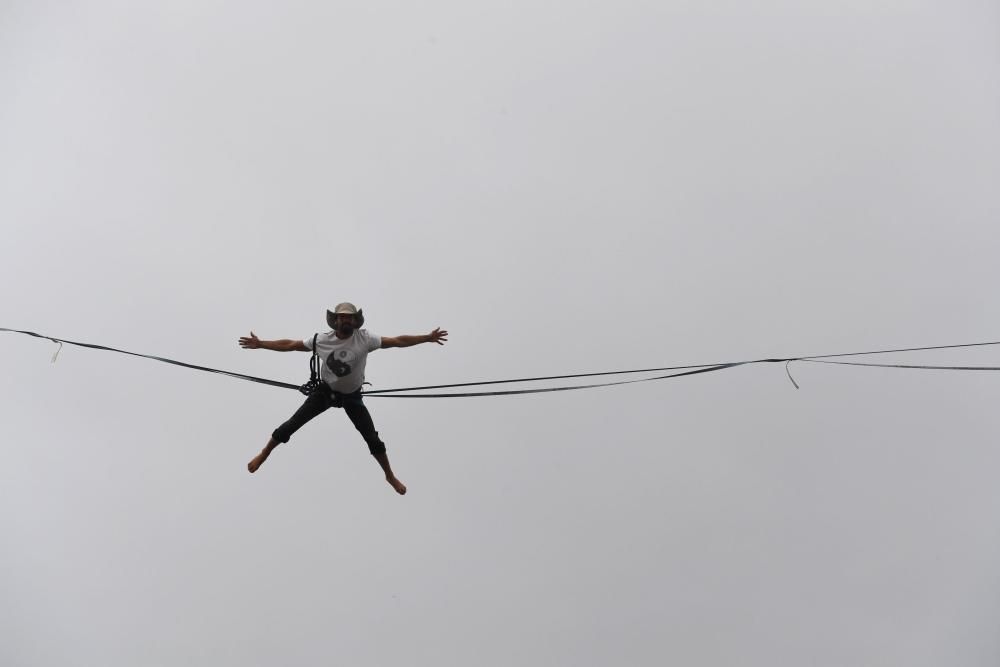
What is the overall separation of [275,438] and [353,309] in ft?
7.68

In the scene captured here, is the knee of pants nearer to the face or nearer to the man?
the man

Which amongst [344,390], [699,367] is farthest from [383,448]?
[699,367]

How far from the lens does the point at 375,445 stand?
13078mm

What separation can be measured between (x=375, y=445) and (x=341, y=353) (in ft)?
5.59

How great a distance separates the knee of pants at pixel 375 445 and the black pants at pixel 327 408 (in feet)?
0.46

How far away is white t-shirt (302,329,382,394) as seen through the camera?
12.1 m

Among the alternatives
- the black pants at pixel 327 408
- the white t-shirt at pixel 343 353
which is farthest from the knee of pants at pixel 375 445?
the white t-shirt at pixel 343 353

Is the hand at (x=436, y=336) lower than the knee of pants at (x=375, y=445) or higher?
higher

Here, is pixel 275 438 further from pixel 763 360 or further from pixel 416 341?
pixel 763 360

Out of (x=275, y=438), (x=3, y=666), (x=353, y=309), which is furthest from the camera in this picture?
(x=3, y=666)

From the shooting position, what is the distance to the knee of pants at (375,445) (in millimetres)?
13031

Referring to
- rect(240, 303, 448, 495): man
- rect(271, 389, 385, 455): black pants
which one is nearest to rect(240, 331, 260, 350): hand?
rect(240, 303, 448, 495): man

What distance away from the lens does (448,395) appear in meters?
12.8

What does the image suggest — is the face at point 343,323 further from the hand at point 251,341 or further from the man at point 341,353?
the hand at point 251,341
